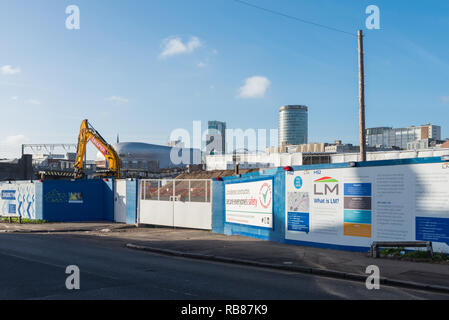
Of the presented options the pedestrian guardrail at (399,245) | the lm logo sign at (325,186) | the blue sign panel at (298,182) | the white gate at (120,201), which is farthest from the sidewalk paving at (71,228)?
the pedestrian guardrail at (399,245)

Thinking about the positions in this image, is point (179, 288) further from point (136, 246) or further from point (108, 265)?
point (136, 246)

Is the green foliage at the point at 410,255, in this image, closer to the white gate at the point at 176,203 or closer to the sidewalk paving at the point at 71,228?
the white gate at the point at 176,203

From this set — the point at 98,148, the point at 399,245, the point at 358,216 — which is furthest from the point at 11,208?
the point at 399,245

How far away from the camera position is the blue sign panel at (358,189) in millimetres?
14984

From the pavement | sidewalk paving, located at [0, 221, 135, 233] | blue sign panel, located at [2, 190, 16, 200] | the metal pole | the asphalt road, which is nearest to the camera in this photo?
the asphalt road

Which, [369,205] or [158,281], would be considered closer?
[158,281]

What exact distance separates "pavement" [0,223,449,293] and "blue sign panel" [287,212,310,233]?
2.51 feet

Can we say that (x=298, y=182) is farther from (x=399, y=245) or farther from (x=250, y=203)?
(x=399, y=245)

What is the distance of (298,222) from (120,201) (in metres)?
15.9

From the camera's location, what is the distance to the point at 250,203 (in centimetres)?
2003

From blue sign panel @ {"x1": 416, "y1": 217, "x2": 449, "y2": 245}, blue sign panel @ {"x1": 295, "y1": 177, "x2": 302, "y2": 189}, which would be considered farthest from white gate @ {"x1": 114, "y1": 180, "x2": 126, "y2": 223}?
blue sign panel @ {"x1": 416, "y1": 217, "x2": 449, "y2": 245}

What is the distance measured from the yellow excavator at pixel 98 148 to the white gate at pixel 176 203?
11.6m

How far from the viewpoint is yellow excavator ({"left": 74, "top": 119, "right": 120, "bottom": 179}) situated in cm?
3822

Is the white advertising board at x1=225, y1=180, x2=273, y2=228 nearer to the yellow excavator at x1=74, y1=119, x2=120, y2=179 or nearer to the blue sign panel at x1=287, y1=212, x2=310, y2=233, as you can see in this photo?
the blue sign panel at x1=287, y1=212, x2=310, y2=233
